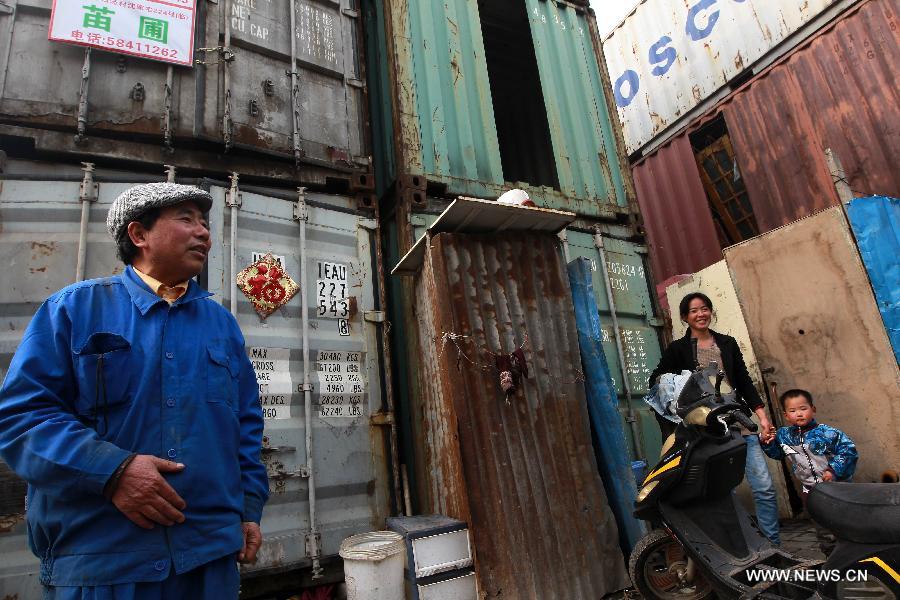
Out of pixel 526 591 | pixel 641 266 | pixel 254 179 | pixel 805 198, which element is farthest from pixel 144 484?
pixel 805 198

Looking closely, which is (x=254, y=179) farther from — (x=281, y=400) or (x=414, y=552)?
(x=414, y=552)

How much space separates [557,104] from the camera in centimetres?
532

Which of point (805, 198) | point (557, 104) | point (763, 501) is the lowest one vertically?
point (763, 501)

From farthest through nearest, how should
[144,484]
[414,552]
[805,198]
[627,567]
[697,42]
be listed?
1. [697,42]
2. [805,198]
3. [627,567]
4. [414,552]
5. [144,484]

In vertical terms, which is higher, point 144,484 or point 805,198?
point 805,198

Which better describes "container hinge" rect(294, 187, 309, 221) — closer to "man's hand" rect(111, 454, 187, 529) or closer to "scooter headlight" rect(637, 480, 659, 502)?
"man's hand" rect(111, 454, 187, 529)

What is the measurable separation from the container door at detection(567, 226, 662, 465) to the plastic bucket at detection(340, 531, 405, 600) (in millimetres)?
2372

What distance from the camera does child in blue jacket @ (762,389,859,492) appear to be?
3227mm

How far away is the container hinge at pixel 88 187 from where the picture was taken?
302 centimetres

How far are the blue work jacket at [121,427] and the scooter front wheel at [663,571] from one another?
2182 millimetres

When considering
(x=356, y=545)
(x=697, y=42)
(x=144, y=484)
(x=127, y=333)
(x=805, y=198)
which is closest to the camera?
(x=144, y=484)

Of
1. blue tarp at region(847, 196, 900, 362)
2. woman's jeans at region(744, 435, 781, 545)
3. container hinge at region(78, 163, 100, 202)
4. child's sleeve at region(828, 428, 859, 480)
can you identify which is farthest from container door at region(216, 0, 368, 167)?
blue tarp at region(847, 196, 900, 362)

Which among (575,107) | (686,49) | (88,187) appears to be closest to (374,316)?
(88,187)

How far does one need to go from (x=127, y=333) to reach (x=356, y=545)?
1837mm
